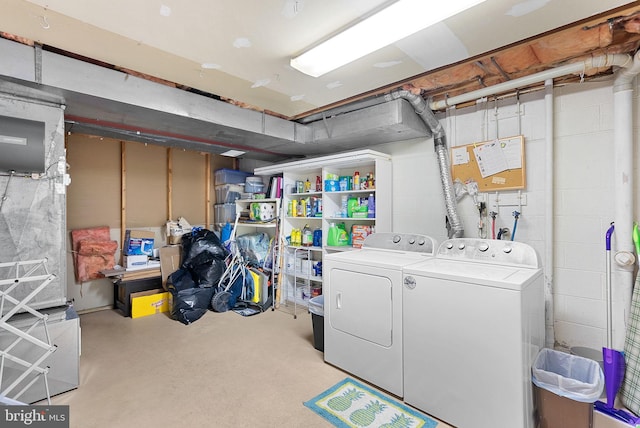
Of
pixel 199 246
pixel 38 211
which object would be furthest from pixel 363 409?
pixel 199 246

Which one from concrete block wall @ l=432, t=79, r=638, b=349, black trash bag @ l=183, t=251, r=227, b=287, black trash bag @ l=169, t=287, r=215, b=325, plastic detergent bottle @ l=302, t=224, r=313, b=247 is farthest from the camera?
plastic detergent bottle @ l=302, t=224, r=313, b=247

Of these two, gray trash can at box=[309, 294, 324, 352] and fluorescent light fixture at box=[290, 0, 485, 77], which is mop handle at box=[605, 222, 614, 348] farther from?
gray trash can at box=[309, 294, 324, 352]

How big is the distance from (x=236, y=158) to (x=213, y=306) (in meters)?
2.78

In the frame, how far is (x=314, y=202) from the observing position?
3971 millimetres

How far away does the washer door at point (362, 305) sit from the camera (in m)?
2.20

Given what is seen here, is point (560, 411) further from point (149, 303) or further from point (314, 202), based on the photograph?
point (149, 303)

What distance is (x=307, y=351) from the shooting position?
9.30 feet

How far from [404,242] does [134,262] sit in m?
3.52

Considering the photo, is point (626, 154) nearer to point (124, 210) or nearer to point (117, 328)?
point (117, 328)

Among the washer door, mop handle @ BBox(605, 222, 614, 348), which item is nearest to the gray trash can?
the washer door

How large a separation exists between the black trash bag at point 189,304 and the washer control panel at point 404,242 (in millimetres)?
2200

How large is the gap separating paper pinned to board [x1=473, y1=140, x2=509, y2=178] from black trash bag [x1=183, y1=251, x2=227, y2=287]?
330cm

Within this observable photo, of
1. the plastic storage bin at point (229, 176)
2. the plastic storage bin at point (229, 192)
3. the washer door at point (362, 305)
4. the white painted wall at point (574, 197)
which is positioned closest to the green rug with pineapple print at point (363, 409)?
the washer door at point (362, 305)

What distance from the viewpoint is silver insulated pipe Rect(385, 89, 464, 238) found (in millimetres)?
2752
